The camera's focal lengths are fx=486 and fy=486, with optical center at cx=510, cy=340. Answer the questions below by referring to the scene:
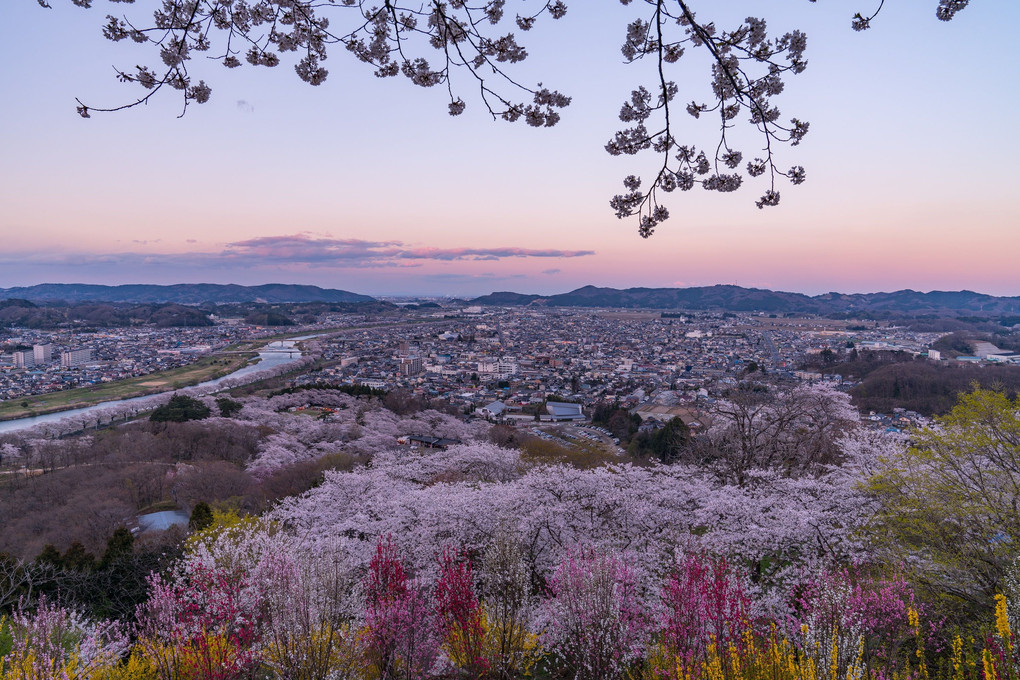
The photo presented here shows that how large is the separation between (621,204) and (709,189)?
683 millimetres

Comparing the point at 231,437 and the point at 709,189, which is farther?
the point at 231,437

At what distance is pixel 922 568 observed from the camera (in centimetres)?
516

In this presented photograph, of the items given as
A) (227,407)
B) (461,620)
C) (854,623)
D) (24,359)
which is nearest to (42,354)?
(24,359)

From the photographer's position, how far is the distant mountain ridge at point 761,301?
93.2 meters

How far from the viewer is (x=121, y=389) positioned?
1417 inches

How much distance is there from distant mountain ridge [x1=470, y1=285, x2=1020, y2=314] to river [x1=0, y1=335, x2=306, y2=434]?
86.4 m

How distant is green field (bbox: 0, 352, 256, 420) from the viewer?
30703 millimetres

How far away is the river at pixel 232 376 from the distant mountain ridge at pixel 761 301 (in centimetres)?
8635

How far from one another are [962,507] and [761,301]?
128814mm

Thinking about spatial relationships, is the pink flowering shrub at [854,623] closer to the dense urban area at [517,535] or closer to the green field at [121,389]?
the dense urban area at [517,535]

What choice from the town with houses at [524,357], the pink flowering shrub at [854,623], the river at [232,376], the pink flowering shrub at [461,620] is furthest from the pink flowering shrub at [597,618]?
the river at [232,376]

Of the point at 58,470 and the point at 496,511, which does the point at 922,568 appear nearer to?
the point at 496,511

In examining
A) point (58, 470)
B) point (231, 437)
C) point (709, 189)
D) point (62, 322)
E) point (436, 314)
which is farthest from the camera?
point (436, 314)

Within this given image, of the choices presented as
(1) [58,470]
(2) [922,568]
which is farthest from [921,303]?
(1) [58,470]
